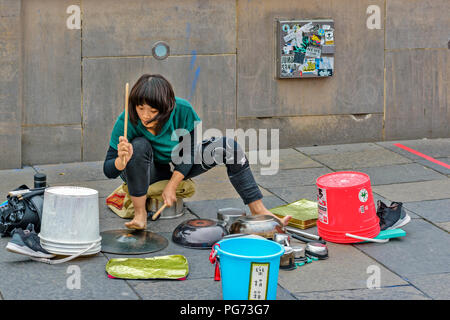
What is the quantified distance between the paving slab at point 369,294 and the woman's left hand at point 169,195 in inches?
47.3

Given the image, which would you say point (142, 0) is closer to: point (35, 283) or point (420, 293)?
point (35, 283)

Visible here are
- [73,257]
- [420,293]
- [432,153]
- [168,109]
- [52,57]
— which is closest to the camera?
[420,293]

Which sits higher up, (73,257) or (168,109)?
(168,109)

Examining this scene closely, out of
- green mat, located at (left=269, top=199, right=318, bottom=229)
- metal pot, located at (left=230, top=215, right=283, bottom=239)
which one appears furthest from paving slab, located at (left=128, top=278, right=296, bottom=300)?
green mat, located at (left=269, top=199, right=318, bottom=229)

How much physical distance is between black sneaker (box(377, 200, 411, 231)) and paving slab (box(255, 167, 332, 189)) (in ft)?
4.16

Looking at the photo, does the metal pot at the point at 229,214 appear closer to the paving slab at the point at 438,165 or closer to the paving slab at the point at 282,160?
the paving slab at the point at 282,160

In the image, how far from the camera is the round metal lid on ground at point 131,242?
4.52 metres

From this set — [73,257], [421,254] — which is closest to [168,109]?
[73,257]

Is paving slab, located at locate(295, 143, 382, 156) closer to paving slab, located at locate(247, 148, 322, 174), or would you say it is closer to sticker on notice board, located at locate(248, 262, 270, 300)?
paving slab, located at locate(247, 148, 322, 174)

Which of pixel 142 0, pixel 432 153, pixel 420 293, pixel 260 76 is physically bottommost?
pixel 420 293

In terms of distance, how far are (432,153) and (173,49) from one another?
8.15 ft

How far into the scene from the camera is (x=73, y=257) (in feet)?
14.0

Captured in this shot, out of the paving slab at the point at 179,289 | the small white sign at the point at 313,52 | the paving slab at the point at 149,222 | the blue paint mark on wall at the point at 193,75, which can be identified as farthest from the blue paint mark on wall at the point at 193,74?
the paving slab at the point at 179,289

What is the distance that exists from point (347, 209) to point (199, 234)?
0.89 meters
